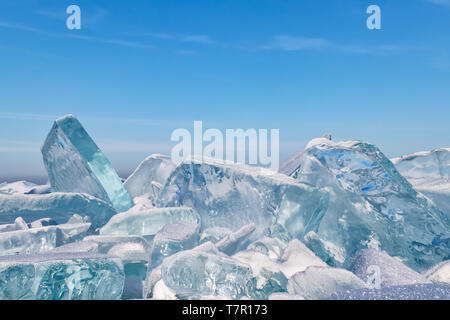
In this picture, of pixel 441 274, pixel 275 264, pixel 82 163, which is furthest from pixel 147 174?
pixel 441 274

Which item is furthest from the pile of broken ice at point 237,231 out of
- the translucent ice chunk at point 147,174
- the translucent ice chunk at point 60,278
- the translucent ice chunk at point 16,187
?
the translucent ice chunk at point 16,187

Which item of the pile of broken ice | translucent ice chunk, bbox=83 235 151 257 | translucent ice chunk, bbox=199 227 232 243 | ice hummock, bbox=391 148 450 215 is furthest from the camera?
ice hummock, bbox=391 148 450 215

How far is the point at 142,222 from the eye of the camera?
1683mm

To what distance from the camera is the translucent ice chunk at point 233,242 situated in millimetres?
1427

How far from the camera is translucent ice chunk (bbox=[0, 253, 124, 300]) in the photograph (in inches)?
40.3

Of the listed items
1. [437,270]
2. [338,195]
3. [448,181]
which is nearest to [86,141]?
[338,195]

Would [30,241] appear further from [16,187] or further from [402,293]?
[16,187]

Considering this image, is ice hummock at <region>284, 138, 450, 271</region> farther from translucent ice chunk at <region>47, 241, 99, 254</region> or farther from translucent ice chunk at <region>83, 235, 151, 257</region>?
translucent ice chunk at <region>47, 241, 99, 254</region>

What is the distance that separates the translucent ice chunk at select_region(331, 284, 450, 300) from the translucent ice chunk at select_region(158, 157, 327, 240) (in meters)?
0.64

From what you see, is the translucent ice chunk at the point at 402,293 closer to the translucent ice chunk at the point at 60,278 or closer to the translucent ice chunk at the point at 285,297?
the translucent ice chunk at the point at 285,297

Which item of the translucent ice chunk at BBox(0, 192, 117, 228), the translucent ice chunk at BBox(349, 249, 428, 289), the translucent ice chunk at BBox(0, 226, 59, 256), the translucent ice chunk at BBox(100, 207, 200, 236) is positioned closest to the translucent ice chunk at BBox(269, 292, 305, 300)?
the translucent ice chunk at BBox(349, 249, 428, 289)

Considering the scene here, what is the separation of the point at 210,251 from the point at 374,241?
741 mm

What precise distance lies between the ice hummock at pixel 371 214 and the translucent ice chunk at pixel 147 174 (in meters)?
1.31
